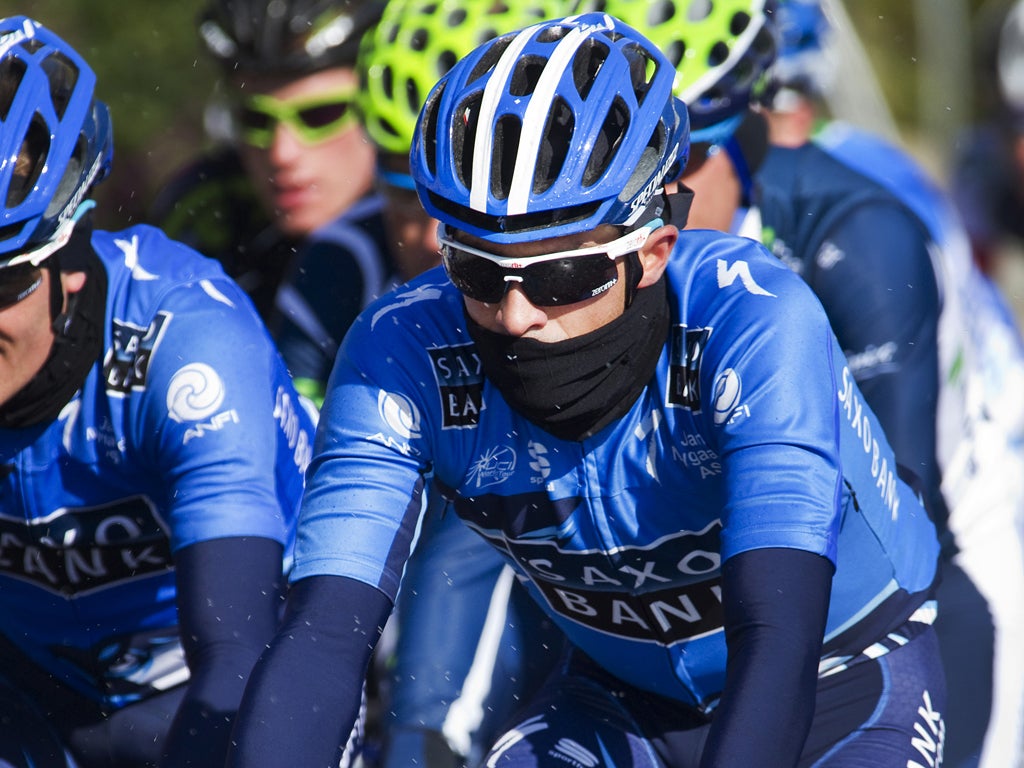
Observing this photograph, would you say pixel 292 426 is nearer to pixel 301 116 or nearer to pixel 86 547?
pixel 86 547

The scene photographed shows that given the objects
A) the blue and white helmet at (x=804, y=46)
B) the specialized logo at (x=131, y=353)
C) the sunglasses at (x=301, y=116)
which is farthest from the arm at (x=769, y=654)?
the blue and white helmet at (x=804, y=46)

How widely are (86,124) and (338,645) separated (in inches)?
61.9

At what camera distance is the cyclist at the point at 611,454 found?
113 inches

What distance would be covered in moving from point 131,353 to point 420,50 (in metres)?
2.06

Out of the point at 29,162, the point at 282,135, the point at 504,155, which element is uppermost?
the point at 504,155

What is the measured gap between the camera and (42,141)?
11.9ft

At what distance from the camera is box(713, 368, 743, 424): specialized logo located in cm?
293

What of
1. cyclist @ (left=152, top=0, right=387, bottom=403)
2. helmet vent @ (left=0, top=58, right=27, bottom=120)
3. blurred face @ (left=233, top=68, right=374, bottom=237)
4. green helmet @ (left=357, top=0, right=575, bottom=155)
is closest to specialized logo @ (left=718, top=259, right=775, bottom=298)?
helmet vent @ (left=0, top=58, right=27, bottom=120)

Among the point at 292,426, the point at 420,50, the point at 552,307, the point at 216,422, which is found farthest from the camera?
the point at 420,50

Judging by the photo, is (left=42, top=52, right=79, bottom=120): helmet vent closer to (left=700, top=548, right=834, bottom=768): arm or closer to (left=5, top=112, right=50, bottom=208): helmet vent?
(left=5, top=112, right=50, bottom=208): helmet vent

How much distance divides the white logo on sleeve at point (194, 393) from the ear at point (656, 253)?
1.03 meters

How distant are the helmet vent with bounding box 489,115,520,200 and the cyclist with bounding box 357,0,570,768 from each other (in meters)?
0.67

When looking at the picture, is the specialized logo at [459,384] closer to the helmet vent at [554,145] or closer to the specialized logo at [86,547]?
the helmet vent at [554,145]

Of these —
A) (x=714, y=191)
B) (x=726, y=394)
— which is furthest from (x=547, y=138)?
(x=714, y=191)
